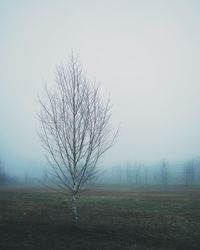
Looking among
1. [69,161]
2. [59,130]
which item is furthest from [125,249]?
[59,130]

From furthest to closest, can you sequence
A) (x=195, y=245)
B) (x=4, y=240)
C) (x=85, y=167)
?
(x=85, y=167) → (x=195, y=245) → (x=4, y=240)

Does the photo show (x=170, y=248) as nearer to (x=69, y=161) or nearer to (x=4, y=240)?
(x=69, y=161)

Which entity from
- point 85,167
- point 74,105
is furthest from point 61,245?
point 74,105

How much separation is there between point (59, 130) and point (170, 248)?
7.35 m

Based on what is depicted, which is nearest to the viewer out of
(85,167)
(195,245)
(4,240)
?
(4,240)

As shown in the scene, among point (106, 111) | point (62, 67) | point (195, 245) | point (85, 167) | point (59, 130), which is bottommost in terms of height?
point (195, 245)

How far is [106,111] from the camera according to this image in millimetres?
14453

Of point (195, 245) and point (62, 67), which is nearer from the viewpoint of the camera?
point (195, 245)

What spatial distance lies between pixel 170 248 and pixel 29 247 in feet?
18.8

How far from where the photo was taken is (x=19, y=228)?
47.8 ft

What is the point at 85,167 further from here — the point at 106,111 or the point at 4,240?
the point at 4,240

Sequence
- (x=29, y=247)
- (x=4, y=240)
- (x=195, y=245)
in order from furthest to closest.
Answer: (x=195, y=245), (x=4, y=240), (x=29, y=247)

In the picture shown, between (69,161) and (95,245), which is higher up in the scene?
(69,161)

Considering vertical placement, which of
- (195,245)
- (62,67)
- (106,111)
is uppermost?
(62,67)
